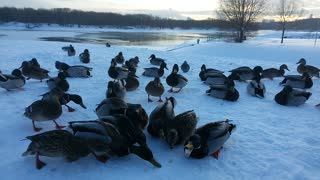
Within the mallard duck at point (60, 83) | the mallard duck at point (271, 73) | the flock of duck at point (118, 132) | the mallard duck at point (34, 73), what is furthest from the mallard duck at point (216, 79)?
the mallard duck at point (34, 73)

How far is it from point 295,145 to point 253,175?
1.36 m

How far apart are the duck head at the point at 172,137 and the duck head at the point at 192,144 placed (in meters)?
0.28

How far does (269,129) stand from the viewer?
602cm

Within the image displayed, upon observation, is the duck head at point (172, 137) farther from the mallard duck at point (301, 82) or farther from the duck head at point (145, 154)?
the mallard duck at point (301, 82)

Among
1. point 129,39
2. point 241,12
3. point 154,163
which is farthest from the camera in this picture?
point 129,39

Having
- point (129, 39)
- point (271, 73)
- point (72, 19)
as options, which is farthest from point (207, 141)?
point (72, 19)

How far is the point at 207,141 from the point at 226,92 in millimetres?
3636

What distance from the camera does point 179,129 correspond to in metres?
4.97

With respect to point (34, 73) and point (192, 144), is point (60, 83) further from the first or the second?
point (192, 144)

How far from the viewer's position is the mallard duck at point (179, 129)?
15.9 ft

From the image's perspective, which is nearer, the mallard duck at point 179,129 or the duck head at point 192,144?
the duck head at point 192,144

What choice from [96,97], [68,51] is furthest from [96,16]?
[96,97]

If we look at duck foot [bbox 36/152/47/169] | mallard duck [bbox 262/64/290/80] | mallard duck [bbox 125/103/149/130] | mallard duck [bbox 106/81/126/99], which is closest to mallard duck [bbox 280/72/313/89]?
mallard duck [bbox 262/64/290/80]

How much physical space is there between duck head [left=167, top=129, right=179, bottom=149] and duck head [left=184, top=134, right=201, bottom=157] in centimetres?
28
